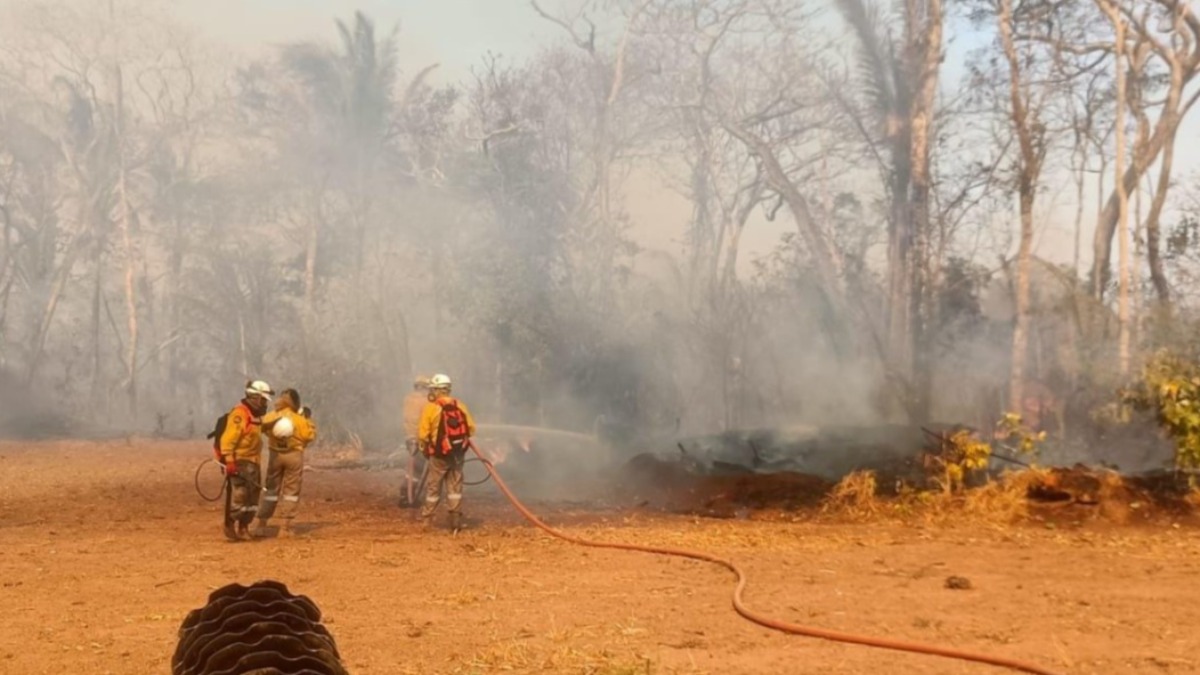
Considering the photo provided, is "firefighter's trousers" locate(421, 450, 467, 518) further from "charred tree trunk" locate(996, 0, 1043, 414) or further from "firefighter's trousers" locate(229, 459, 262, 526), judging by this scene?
"charred tree trunk" locate(996, 0, 1043, 414)

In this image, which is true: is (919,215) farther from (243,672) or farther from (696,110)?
(243,672)

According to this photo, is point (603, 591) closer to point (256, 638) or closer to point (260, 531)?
point (260, 531)

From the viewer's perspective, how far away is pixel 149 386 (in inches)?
1874

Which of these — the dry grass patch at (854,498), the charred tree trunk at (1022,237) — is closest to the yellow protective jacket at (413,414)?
the dry grass patch at (854,498)

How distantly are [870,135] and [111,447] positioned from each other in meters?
19.8

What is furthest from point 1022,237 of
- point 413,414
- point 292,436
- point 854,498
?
point 292,436

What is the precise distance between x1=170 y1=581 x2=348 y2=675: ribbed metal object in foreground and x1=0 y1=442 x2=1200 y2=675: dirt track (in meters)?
2.10

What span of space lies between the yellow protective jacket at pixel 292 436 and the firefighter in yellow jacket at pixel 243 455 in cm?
12

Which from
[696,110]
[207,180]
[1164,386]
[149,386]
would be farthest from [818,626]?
[149,386]

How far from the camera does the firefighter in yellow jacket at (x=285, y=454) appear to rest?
10961 millimetres

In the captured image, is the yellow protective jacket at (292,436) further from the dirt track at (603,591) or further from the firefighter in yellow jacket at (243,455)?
the dirt track at (603,591)

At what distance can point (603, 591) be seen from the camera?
8.35m

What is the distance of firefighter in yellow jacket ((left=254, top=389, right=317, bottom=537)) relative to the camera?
11.0 metres

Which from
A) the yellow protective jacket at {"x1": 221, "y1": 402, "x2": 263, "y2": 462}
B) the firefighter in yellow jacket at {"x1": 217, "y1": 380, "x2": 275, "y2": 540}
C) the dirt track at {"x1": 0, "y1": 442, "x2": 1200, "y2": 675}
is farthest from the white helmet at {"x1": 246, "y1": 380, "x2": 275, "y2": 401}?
the dirt track at {"x1": 0, "y1": 442, "x2": 1200, "y2": 675}
